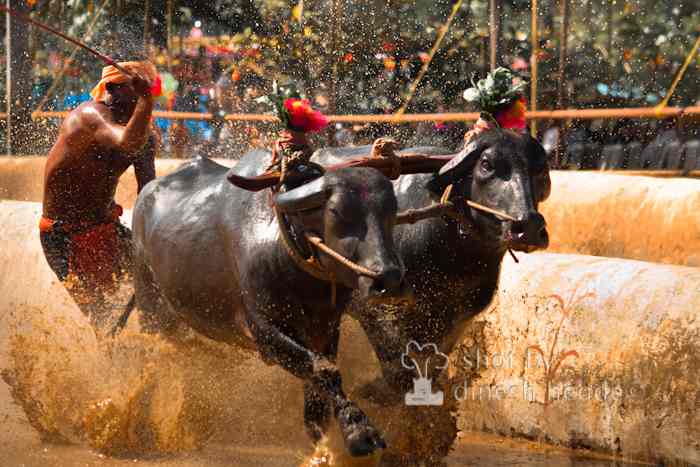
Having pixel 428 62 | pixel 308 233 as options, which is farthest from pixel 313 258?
pixel 428 62

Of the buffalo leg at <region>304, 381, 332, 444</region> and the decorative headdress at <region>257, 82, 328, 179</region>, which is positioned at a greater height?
the decorative headdress at <region>257, 82, 328, 179</region>

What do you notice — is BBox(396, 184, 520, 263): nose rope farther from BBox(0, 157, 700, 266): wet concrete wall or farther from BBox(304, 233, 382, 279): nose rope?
BBox(0, 157, 700, 266): wet concrete wall

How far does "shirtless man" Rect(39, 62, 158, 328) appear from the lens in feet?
22.2

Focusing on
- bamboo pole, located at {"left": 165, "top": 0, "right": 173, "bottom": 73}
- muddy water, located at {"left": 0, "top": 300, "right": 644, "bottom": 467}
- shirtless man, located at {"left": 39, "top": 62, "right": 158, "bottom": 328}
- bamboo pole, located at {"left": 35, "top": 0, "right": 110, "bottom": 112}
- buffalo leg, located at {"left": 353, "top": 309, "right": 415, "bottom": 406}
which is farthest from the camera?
bamboo pole, located at {"left": 35, "top": 0, "right": 110, "bottom": 112}

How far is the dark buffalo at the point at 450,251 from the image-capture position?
5.62 meters

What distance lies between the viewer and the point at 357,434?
4852 mm

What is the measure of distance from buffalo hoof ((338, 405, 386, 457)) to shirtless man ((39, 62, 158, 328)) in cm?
223

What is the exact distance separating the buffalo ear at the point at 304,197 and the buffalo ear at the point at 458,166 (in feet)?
2.70

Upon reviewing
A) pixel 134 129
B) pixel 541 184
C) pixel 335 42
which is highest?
pixel 134 129

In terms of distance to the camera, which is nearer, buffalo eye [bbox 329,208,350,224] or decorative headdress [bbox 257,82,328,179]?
buffalo eye [bbox 329,208,350,224]

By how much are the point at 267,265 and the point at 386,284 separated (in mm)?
862

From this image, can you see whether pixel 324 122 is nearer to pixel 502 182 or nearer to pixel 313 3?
pixel 502 182

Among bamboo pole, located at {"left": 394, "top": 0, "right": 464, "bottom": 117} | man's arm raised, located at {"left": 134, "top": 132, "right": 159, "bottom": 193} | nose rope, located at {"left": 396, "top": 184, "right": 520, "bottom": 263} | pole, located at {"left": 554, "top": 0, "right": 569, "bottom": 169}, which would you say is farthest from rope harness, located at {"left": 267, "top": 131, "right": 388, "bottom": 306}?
bamboo pole, located at {"left": 394, "top": 0, "right": 464, "bottom": 117}

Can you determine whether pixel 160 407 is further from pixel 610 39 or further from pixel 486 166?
pixel 610 39
